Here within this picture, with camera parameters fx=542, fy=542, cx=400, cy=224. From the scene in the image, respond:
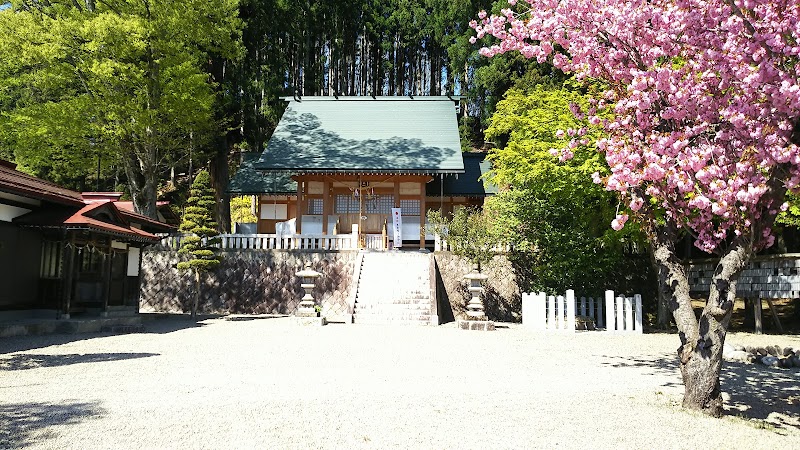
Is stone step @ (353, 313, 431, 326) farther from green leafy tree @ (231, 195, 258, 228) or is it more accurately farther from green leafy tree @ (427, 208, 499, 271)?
green leafy tree @ (231, 195, 258, 228)

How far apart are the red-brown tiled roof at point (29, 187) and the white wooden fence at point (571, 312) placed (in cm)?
1184

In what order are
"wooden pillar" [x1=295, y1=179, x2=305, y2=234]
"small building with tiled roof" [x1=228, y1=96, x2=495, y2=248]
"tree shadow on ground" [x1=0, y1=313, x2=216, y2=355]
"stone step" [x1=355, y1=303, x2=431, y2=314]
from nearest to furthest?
"tree shadow on ground" [x1=0, y1=313, x2=216, y2=355] → "stone step" [x1=355, y1=303, x2=431, y2=314] → "small building with tiled roof" [x1=228, y1=96, x2=495, y2=248] → "wooden pillar" [x1=295, y1=179, x2=305, y2=234]

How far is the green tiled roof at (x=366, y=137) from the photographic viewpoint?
67.5 feet

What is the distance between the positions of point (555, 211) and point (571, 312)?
320cm

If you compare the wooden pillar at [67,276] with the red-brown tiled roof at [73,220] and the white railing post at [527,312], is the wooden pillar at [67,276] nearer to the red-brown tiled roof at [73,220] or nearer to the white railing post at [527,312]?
the red-brown tiled roof at [73,220]

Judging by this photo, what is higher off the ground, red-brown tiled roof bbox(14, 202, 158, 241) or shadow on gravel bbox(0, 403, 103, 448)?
red-brown tiled roof bbox(14, 202, 158, 241)

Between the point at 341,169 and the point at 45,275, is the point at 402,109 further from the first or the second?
the point at 45,275

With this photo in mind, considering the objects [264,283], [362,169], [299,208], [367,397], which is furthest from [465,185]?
[367,397]

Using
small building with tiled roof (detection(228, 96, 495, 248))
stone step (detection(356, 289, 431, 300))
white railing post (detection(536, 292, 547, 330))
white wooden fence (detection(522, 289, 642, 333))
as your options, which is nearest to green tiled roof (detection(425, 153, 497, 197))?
small building with tiled roof (detection(228, 96, 495, 248))

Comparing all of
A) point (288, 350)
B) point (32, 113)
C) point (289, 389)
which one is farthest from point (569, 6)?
point (32, 113)

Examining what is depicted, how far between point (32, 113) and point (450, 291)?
1471cm

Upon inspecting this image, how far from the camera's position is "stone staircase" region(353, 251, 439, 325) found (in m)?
15.1

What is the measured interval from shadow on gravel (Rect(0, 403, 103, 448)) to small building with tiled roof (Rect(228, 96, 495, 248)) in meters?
13.4

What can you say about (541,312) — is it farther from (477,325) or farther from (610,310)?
(477,325)
